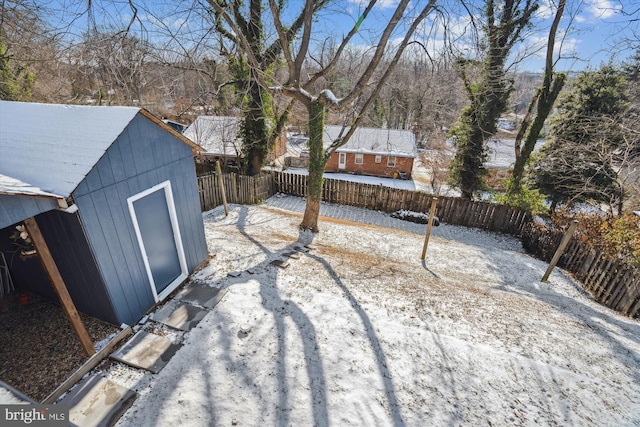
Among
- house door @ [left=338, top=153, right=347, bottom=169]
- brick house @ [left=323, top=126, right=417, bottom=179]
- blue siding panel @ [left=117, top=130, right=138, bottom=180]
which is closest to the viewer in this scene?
blue siding panel @ [left=117, top=130, right=138, bottom=180]

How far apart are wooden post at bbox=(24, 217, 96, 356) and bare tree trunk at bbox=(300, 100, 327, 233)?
6207 mm

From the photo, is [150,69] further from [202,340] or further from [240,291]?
[202,340]

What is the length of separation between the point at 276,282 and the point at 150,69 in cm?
866

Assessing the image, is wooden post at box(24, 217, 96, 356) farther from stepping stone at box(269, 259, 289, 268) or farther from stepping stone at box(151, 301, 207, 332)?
stepping stone at box(269, 259, 289, 268)

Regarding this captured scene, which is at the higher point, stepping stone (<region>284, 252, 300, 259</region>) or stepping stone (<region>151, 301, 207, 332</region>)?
stepping stone (<region>151, 301, 207, 332</region>)

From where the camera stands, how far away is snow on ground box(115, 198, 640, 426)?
3.30 metres

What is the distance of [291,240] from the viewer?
27.2 ft

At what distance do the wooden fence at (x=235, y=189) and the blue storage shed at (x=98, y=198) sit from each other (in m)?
5.72

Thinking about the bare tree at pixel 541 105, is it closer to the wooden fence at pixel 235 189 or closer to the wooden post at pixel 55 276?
the wooden fence at pixel 235 189

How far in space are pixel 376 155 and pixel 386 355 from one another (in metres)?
20.2

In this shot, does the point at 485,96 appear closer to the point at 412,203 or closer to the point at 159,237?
the point at 412,203

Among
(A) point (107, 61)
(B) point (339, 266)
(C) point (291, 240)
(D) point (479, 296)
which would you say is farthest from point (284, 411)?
(A) point (107, 61)

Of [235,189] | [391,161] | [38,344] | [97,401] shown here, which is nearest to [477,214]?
[235,189]

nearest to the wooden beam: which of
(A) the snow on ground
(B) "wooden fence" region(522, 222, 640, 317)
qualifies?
(A) the snow on ground
